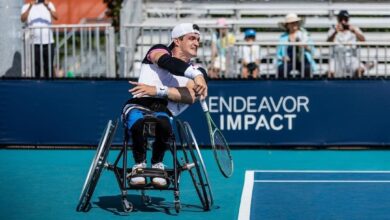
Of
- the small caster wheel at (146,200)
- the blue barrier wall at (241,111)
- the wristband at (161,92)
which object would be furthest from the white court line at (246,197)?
the blue barrier wall at (241,111)

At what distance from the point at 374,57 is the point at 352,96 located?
60.1 inches

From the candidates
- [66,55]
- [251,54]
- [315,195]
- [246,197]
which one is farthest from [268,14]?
[246,197]

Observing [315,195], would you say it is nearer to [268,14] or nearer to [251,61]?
[251,61]

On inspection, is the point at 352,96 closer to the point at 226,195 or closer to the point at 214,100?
the point at 214,100

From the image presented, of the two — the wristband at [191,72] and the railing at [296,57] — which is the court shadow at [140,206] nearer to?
the wristband at [191,72]

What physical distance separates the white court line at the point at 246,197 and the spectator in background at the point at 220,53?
389 cm

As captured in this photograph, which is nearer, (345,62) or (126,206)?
(126,206)

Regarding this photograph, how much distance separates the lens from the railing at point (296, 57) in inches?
687

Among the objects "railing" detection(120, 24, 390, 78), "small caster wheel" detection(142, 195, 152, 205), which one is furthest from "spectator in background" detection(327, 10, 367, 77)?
"small caster wheel" detection(142, 195, 152, 205)

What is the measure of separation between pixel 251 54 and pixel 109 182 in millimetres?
5281

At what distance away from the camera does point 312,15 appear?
24312mm

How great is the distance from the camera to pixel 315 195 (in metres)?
11.9

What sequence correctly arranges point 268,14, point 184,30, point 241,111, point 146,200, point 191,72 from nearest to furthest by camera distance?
point 191,72 < point 184,30 < point 146,200 < point 241,111 < point 268,14

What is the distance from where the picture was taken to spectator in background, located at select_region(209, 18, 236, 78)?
17719 mm
